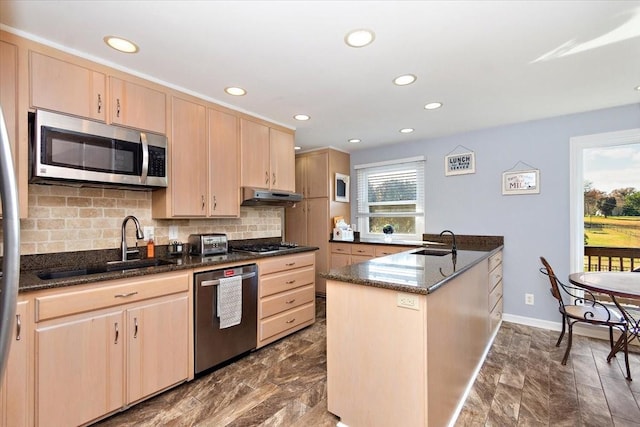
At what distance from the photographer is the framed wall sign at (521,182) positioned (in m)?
3.46

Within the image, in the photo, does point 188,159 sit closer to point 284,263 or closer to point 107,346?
point 284,263

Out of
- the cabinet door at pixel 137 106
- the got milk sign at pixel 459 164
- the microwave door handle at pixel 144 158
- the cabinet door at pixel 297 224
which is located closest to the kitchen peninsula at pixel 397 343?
the microwave door handle at pixel 144 158

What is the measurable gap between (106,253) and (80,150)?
80cm

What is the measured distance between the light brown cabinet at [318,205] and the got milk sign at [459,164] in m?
1.59

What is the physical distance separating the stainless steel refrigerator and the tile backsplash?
186 centimetres

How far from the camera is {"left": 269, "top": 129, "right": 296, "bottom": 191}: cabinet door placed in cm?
344

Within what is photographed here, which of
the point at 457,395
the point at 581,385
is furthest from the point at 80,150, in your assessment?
the point at 581,385

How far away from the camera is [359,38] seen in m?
1.89

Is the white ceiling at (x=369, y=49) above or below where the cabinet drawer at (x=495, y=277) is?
above

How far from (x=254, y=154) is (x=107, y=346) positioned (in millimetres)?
2049

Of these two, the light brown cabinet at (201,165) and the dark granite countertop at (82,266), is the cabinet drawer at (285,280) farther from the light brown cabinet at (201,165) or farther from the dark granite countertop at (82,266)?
the light brown cabinet at (201,165)

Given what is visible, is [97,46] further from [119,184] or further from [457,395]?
[457,395]

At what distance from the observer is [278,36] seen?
1872mm

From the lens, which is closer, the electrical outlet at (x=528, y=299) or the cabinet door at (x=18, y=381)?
the cabinet door at (x=18, y=381)
